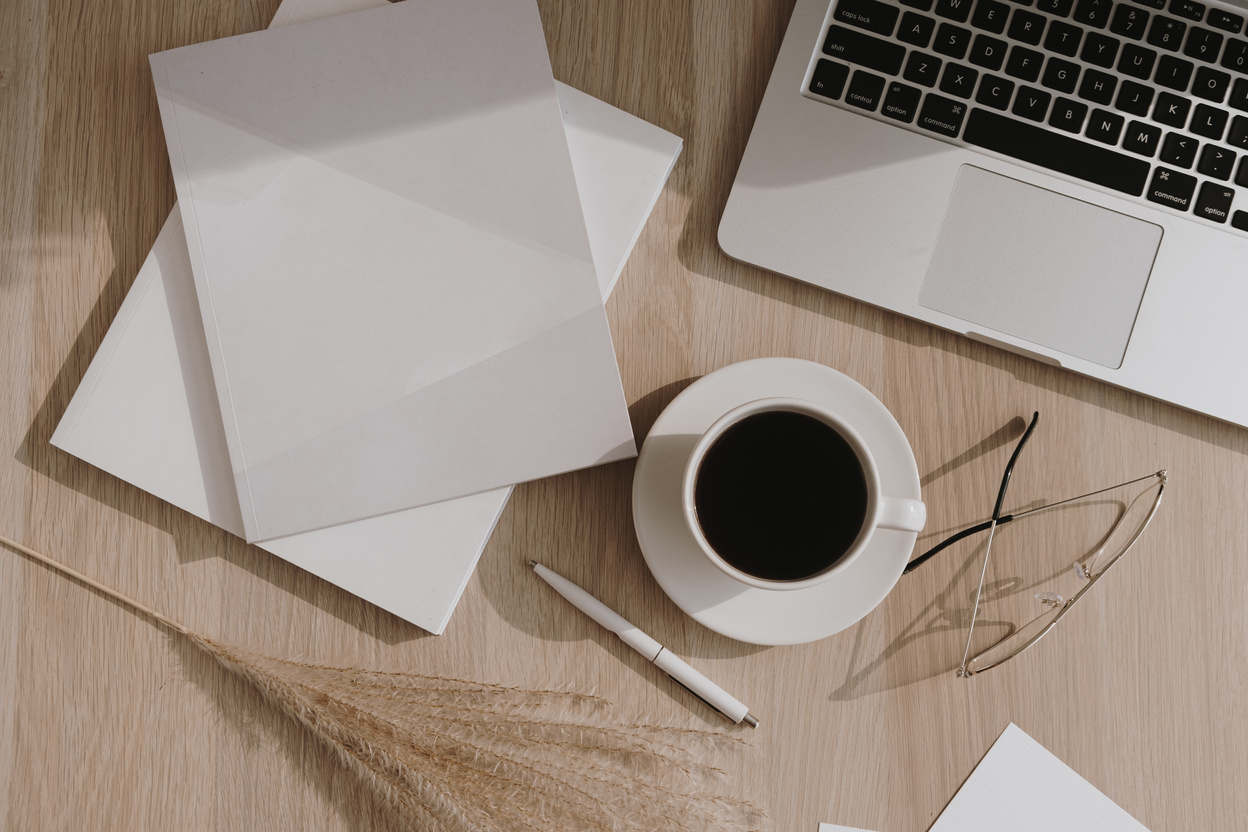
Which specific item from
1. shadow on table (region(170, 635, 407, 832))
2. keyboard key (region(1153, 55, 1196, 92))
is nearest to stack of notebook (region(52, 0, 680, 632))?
shadow on table (region(170, 635, 407, 832))

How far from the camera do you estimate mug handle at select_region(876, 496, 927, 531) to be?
48 centimetres

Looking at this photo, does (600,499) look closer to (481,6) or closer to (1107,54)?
(481,6)

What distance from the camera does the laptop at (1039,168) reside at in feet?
1.87

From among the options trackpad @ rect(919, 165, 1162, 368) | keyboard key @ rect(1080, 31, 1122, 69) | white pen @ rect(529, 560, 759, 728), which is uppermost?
keyboard key @ rect(1080, 31, 1122, 69)

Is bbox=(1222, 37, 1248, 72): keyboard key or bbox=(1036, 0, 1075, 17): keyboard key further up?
bbox=(1036, 0, 1075, 17): keyboard key

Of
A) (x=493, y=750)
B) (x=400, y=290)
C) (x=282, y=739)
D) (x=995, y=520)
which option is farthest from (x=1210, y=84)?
(x=282, y=739)

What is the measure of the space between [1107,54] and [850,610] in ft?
1.48

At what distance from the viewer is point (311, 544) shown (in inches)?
22.5

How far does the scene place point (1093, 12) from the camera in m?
0.58

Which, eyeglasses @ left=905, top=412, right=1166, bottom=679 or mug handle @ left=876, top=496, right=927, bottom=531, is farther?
eyeglasses @ left=905, top=412, right=1166, bottom=679

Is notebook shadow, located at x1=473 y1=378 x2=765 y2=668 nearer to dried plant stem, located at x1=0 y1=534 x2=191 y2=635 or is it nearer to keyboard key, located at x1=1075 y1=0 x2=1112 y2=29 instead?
dried plant stem, located at x1=0 y1=534 x2=191 y2=635

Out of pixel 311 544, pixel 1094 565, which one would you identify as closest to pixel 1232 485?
pixel 1094 565

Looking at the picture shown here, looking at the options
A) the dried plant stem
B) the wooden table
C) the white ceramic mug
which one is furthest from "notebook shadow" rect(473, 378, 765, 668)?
the dried plant stem

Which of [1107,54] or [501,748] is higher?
[1107,54]
